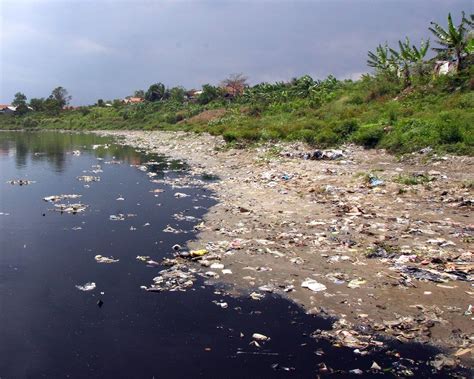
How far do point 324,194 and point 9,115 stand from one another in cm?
7524

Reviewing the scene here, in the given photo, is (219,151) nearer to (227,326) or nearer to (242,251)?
(242,251)

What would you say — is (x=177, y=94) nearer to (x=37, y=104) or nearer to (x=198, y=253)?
(x=37, y=104)

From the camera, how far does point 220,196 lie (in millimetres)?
11219

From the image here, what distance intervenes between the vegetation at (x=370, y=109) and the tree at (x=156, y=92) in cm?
1260

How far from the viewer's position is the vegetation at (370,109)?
14688 millimetres

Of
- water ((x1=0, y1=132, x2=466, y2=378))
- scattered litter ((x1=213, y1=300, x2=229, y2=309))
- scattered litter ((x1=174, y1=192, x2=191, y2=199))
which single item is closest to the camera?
water ((x1=0, y1=132, x2=466, y2=378))

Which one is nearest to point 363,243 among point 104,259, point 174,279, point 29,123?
point 174,279

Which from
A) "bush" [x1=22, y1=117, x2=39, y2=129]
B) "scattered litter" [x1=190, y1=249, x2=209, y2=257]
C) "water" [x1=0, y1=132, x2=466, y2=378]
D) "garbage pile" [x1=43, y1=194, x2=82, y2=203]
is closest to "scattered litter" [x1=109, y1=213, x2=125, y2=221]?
"water" [x1=0, y1=132, x2=466, y2=378]

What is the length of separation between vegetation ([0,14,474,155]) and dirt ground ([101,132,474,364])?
222cm

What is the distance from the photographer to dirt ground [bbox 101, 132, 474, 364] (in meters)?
4.64

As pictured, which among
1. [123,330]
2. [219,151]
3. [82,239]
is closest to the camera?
[123,330]

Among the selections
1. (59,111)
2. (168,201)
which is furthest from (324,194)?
(59,111)

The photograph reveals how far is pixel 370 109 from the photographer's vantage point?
75.0 feet

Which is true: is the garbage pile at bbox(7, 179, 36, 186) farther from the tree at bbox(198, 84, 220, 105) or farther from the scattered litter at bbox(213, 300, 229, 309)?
the tree at bbox(198, 84, 220, 105)
